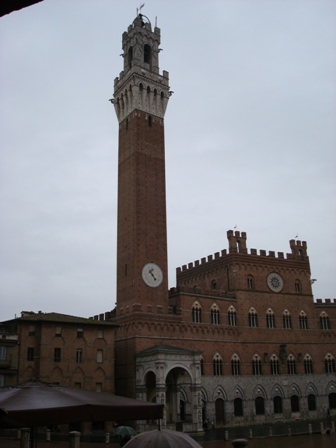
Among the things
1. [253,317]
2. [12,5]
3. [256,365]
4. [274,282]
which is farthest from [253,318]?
[12,5]

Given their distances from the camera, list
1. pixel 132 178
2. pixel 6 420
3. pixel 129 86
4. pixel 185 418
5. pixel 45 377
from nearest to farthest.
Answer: pixel 6 420, pixel 45 377, pixel 185 418, pixel 132 178, pixel 129 86

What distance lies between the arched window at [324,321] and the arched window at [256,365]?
906cm

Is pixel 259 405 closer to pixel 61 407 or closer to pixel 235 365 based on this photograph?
pixel 235 365

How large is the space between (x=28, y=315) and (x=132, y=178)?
14.2 m

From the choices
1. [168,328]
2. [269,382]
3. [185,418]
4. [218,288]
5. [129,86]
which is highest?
[129,86]

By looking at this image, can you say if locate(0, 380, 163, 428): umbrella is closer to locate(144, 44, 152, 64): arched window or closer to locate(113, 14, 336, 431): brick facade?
locate(113, 14, 336, 431): brick facade

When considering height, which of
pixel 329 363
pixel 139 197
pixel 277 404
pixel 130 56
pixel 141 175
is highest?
pixel 130 56

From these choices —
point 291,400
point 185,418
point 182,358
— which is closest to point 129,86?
point 182,358

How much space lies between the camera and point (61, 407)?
7.82 meters

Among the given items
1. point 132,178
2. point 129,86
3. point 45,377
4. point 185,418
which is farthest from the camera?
point 129,86

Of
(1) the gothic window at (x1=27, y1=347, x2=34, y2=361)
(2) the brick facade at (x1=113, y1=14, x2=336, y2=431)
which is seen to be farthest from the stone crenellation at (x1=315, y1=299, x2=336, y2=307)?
(1) the gothic window at (x1=27, y1=347, x2=34, y2=361)

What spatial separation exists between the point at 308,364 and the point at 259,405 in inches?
290

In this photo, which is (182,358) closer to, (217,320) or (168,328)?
(168,328)

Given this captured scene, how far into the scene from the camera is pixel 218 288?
150 ft
